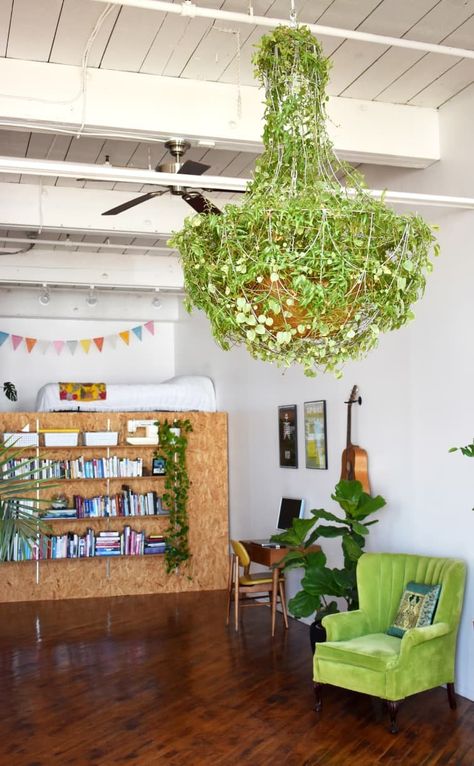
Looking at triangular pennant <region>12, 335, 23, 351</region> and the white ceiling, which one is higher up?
the white ceiling

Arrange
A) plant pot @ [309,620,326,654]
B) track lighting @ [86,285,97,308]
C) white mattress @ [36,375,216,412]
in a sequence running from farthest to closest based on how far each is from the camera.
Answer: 1. track lighting @ [86,285,97,308]
2. white mattress @ [36,375,216,412]
3. plant pot @ [309,620,326,654]

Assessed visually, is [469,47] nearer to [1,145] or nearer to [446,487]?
[446,487]

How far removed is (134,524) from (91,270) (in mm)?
3204

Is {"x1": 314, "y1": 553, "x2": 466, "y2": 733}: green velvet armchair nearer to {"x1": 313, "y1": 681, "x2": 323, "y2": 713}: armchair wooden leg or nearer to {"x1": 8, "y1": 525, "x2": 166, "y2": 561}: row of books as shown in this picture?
{"x1": 313, "y1": 681, "x2": 323, "y2": 713}: armchair wooden leg

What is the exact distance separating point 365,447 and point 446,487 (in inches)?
47.8

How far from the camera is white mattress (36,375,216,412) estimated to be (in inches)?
409

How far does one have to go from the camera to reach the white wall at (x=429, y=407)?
5613 mm

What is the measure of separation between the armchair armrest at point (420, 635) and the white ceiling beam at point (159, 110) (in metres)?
3.04

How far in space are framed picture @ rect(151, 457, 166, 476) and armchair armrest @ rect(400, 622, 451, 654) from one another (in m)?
5.49

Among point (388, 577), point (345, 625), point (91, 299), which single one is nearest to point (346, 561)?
point (388, 577)

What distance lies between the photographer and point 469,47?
15.5 ft

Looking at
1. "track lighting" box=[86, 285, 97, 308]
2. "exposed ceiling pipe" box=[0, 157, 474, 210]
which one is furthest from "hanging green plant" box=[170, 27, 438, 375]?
"track lighting" box=[86, 285, 97, 308]

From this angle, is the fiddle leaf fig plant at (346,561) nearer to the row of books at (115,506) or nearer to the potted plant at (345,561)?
the potted plant at (345,561)

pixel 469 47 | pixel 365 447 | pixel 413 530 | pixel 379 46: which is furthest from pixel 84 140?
pixel 413 530
